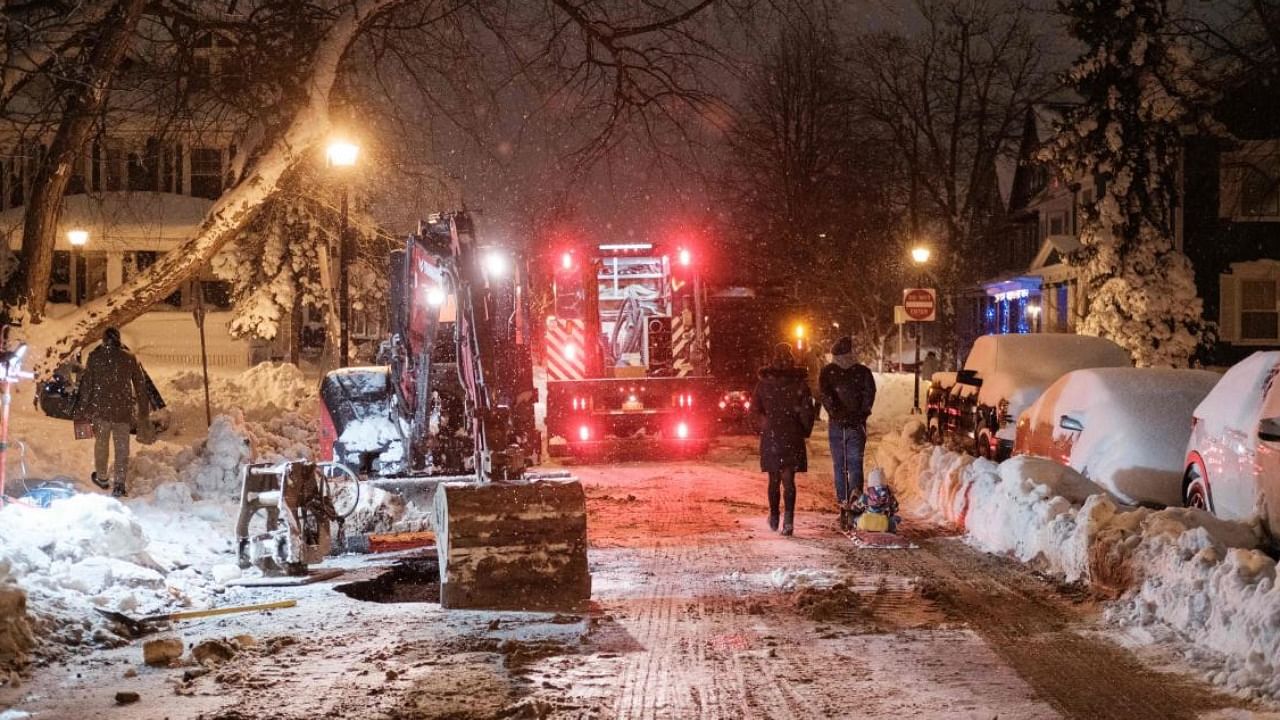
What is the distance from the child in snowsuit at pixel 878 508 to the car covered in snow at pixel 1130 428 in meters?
1.98

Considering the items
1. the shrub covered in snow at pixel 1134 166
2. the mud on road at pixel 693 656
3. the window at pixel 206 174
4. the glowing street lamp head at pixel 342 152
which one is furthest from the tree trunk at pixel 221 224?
the window at pixel 206 174

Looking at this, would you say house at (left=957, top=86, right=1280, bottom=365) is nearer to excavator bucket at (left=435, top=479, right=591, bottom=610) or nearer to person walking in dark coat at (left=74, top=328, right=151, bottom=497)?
person walking in dark coat at (left=74, top=328, right=151, bottom=497)

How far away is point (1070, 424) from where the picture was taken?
42.5 feet

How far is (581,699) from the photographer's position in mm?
6480

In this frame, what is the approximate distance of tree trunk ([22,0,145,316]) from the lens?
44.2 ft

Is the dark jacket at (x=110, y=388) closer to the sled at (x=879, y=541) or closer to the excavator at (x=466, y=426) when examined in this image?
the excavator at (x=466, y=426)

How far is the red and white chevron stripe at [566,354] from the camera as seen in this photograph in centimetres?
2041

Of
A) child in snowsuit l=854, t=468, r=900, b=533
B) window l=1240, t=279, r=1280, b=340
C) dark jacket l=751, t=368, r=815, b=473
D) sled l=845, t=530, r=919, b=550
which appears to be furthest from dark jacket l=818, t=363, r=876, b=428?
window l=1240, t=279, r=1280, b=340

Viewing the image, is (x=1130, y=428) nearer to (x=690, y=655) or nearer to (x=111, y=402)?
(x=690, y=655)

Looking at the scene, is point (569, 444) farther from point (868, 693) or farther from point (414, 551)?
point (868, 693)

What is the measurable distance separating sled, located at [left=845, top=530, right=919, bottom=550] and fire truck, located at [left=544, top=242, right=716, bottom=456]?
27.0ft

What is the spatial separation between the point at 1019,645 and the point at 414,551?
5.79m

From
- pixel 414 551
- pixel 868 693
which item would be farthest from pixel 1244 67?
pixel 868 693

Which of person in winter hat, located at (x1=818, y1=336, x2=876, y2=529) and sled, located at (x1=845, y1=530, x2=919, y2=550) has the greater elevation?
person in winter hat, located at (x1=818, y1=336, x2=876, y2=529)
